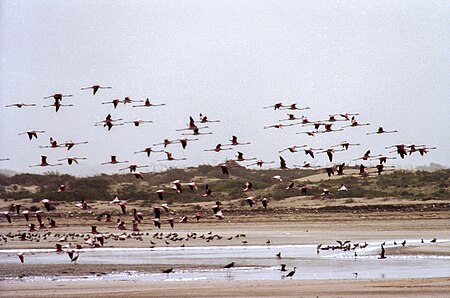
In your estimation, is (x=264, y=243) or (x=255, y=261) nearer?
(x=255, y=261)

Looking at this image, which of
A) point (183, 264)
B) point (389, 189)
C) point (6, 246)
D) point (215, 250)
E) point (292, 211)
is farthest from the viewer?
point (389, 189)

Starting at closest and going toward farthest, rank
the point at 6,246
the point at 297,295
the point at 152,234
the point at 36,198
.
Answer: the point at 297,295 → the point at 6,246 → the point at 152,234 → the point at 36,198

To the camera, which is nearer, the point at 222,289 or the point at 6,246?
the point at 222,289

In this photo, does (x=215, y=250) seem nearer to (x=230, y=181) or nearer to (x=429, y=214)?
(x=429, y=214)

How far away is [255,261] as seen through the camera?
116 feet

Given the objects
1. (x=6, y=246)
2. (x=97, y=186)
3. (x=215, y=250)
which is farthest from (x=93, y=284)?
(x=97, y=186)

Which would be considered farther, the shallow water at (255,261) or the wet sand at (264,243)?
the shallow water at (255,261)

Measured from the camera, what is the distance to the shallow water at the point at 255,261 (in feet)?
101

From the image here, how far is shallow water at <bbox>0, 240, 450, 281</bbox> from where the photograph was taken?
30922mm

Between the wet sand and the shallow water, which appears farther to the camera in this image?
the shallow water

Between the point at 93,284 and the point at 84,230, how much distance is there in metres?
22.6

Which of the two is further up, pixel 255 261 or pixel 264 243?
pixel 264 243

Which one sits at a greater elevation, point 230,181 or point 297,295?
point 230,181

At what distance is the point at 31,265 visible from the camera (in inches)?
1409
